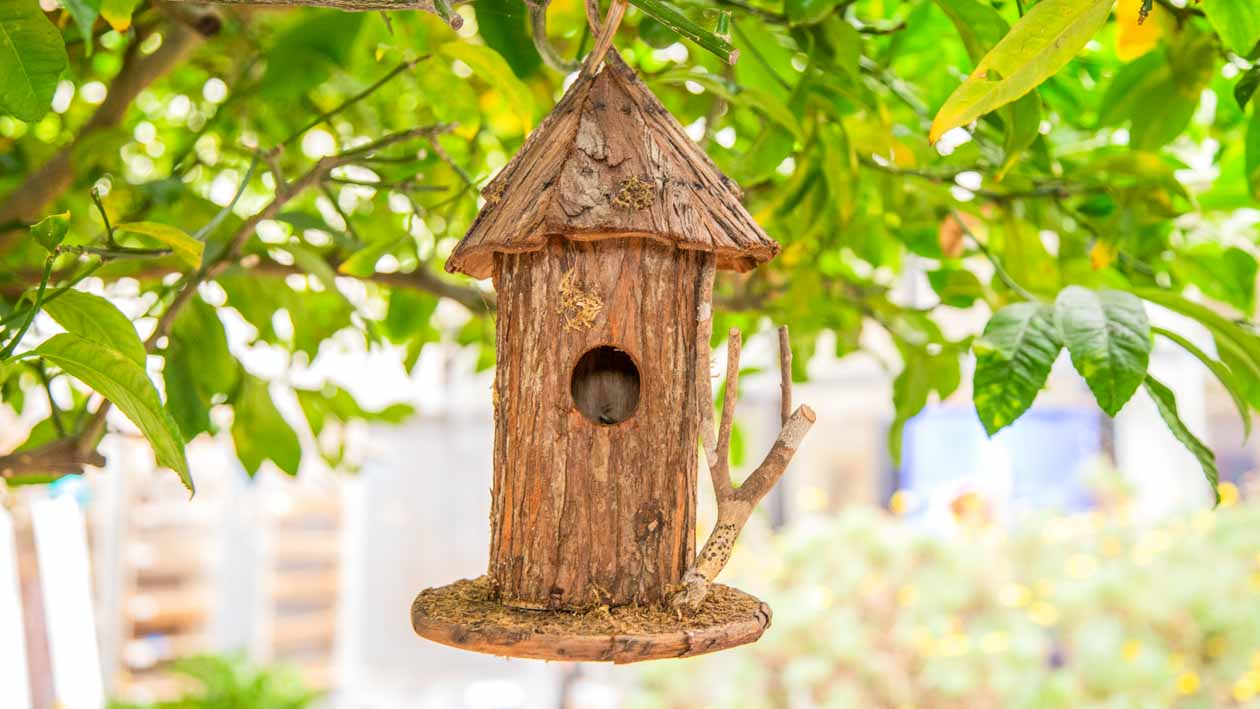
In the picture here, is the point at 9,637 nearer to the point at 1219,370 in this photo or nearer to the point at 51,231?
the point at 51,231

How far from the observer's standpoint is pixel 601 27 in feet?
2.37

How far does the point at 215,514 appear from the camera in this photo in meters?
4.84

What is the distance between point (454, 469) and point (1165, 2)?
4.81 metres

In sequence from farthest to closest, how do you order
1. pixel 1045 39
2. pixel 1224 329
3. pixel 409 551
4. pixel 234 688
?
pixel 409 551
pixel 234 688
pixel 1224 329
pixel 1045 39

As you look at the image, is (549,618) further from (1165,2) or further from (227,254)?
(1165,2)

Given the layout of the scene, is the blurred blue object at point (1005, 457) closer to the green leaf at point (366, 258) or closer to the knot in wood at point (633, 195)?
the green leaf at point (366, 258)

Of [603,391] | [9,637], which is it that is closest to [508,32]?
[603,391]

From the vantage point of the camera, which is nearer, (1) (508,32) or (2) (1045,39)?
(2) (1045,39)

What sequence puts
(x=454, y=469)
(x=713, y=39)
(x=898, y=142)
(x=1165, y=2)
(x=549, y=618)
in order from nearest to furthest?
(x=713, y=39) → (x=549, y=618) → (x=1165, y=2) → (x=898, y=142) → (x=454, y=469)

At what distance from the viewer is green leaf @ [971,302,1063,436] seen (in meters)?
0.70

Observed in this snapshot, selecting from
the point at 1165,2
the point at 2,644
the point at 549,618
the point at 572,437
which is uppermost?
the point at 1165,2

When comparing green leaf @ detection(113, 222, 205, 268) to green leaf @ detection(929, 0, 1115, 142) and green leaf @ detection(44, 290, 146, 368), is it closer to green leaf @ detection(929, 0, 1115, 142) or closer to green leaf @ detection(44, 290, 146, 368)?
green leaf @ detection(44, 290, 146, 368)

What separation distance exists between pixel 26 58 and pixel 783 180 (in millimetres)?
706

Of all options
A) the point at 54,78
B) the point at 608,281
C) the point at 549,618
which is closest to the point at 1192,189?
the point at 608,281
